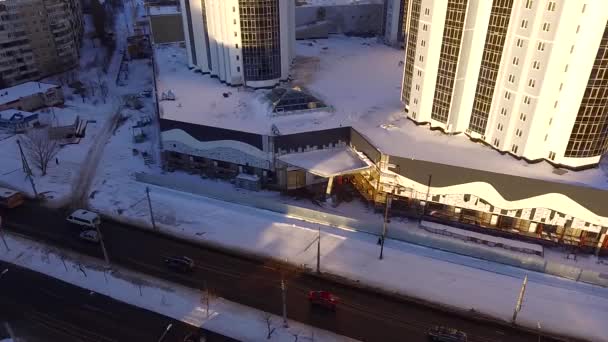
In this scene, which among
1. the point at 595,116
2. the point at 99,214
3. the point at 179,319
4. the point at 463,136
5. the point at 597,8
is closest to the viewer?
the point at 179,319

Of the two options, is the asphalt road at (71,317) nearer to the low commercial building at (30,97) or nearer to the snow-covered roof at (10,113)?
the snow-covered roof at (10,113)

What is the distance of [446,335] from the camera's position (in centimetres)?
4194

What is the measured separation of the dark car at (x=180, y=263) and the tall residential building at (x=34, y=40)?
8954 cm

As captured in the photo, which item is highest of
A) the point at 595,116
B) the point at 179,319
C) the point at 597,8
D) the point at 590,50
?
the point at 597,8

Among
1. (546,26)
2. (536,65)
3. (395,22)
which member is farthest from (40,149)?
(395,22)

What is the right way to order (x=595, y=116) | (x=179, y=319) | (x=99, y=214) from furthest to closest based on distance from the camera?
(x=99, y=214), (x=595, y=116), (x=179, y=319)

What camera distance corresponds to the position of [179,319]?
4566 centimetres

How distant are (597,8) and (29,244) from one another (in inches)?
3040

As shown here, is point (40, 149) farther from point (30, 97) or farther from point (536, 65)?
point (536, 65)

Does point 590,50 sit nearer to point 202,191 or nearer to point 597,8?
point 597,8

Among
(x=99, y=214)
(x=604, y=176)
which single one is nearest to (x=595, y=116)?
(x=604, y=176)

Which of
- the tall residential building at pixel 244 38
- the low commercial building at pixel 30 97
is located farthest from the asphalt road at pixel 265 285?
the low commercial building at pixel 30 97

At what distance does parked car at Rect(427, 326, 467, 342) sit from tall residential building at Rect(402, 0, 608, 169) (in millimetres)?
29791

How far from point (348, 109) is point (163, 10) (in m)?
78.6
